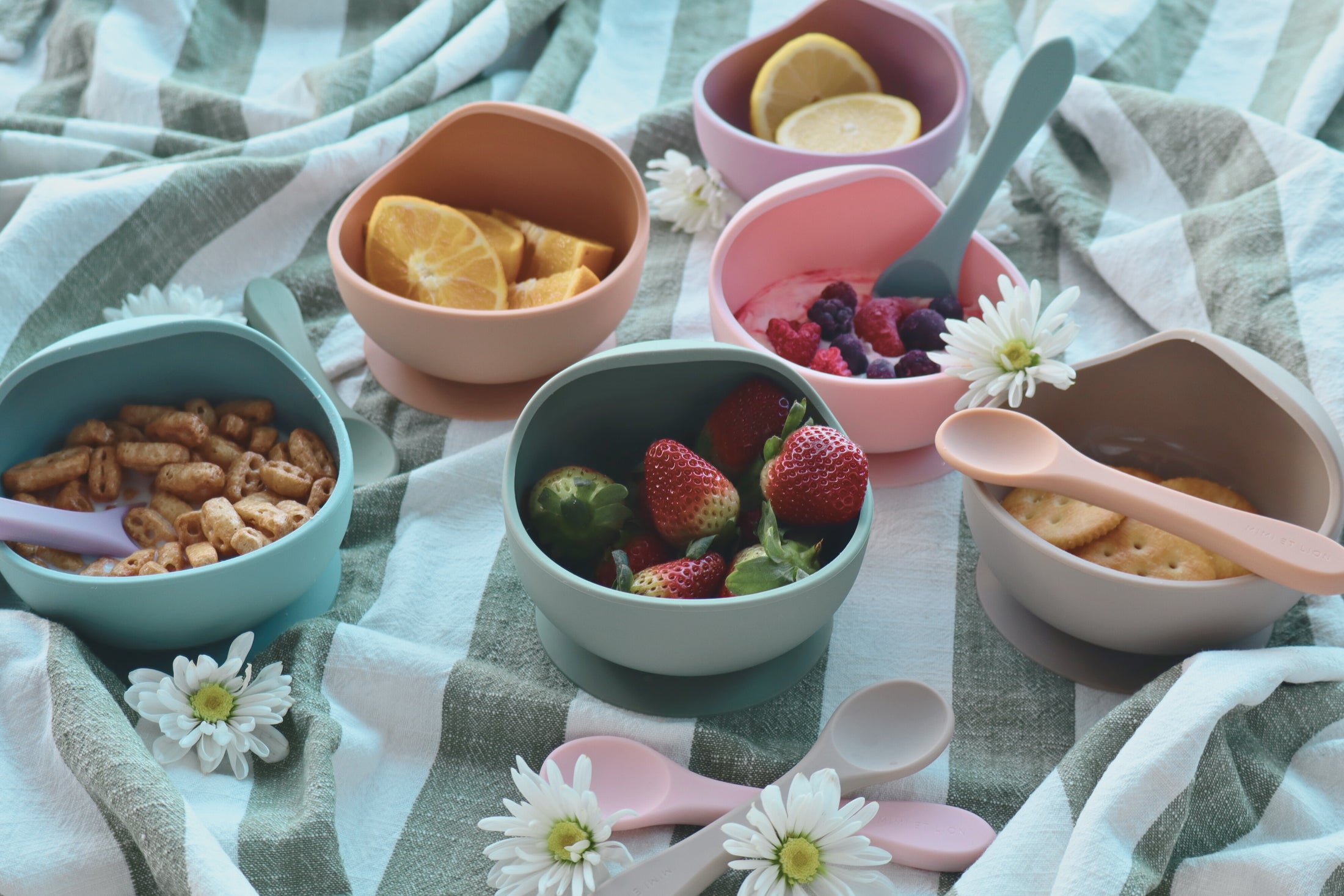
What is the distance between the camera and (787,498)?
24.2 inches

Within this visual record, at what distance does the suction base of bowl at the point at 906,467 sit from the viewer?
2.64ft

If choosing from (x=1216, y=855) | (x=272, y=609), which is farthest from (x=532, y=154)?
(x=1216, y=855)

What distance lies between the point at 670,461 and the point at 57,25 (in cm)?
99

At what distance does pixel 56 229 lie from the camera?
2.83ft

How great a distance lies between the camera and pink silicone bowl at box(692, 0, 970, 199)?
3.14ft

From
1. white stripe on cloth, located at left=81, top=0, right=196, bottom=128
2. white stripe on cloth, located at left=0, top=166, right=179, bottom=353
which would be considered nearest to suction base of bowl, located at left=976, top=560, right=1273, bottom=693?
white stripe on cloth, located at left=0, top=166, right=179, bottom=353

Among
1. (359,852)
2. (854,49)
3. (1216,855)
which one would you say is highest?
(854,49)

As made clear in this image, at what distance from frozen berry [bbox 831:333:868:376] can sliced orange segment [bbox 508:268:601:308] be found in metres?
0.19

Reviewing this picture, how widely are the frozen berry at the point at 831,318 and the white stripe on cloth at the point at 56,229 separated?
56cm

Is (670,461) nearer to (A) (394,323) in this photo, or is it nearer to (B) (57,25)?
(A) (394,323)

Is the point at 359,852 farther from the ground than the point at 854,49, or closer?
closer

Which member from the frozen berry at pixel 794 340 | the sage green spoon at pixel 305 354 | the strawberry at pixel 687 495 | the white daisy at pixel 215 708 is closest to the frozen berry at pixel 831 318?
the frozen berry at pixel 794 340

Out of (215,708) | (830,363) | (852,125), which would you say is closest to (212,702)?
(215,708)

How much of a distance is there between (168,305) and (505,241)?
0.85 feet
